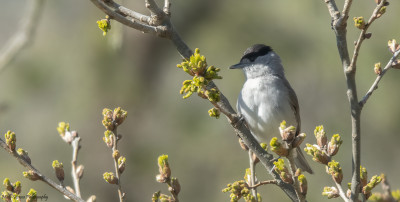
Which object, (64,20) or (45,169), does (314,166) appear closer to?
(45,169)

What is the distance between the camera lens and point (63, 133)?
261 cm

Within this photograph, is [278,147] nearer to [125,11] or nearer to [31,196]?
[125,11]

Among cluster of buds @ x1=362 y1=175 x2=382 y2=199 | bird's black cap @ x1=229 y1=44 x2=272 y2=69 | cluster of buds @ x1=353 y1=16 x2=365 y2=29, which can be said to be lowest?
cluster of buds @ x1=362 y1=175 x2=382 y2=199

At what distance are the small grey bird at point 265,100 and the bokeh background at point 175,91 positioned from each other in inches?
123

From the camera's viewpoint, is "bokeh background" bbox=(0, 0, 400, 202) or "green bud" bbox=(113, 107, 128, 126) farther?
"bokeh background" bbox=(0, 0, 400, 202)

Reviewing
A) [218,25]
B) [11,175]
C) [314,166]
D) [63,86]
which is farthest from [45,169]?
[314,166]

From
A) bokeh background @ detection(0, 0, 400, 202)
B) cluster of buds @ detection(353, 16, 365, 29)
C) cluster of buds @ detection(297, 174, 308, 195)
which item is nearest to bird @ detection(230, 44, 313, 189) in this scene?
cluster of buds @ detection(297, 174, 308, 195)

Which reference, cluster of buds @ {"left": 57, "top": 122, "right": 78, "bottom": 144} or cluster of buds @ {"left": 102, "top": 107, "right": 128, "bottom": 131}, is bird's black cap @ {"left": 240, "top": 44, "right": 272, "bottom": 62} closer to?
cluster of buds @ {"left": 57, "top": 122, "right": 78, "bottom": 144}

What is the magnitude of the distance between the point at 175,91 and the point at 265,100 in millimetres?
6583

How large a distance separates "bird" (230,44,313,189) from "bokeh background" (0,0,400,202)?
10.2ft

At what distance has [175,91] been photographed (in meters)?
10.6

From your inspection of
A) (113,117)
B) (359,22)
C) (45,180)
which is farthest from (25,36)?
(359,22)

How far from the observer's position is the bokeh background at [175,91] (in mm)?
8055

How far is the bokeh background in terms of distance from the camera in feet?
26.4
